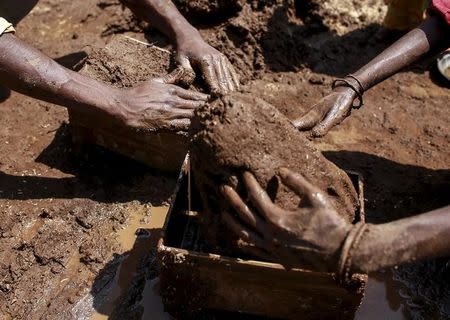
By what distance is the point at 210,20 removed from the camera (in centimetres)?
461

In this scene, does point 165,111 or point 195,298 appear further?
point 165,111

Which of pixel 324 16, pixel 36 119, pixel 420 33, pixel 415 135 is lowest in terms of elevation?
pixel 36 119

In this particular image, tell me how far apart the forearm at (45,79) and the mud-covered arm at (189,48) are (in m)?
0.64

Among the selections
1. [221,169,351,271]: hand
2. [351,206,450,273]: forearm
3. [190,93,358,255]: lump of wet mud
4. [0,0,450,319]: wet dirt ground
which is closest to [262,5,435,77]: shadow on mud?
[0,0,450,319]: wet dirt ground

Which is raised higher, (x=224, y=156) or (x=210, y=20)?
(x=224, y=156)

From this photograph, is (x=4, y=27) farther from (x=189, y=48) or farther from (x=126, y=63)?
(x=189, y=48)

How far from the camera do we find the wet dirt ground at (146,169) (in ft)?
10.0

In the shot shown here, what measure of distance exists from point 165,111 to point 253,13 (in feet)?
6.24

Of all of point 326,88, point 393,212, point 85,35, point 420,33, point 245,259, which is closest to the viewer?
point 245,259

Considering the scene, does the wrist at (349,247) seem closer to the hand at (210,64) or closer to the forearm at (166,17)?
the hand at (210,64)

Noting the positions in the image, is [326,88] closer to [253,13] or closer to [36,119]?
[253,13]

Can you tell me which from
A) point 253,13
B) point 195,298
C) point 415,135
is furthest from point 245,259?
point 253,13

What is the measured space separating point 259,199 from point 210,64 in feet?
4.61

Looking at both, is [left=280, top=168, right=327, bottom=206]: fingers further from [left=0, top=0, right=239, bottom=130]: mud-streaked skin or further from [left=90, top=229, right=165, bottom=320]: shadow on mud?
[left=90, top=229, right=165, bottom=320]: shadow on mud
